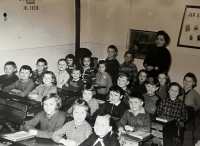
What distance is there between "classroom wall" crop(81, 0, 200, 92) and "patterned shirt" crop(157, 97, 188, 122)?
1.60m

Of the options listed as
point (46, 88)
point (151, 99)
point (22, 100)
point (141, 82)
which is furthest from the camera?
point (141, 82)

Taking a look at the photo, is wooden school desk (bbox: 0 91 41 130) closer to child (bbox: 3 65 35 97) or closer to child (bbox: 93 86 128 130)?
child (bbox: 3 65 35 97)

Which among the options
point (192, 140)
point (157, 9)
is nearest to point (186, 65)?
point (157, 9)

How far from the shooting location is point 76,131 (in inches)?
108

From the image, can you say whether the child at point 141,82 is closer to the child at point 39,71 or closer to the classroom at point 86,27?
the classroom at point 86,27

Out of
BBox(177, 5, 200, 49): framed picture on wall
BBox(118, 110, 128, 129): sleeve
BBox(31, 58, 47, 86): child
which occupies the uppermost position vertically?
BBox(177, 5, 200, 49): framed picture on wall

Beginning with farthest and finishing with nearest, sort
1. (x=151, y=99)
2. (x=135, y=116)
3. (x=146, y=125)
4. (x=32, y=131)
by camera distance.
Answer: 1. (x=151, y=99)
2. (x=135, y=116)
3. (x=146, y=125)
4. (x=32, y=131)

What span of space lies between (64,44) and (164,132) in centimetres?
389

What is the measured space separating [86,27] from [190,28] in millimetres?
2568

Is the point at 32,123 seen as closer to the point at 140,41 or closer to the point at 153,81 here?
the point at 153,81

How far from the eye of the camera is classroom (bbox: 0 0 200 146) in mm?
5242

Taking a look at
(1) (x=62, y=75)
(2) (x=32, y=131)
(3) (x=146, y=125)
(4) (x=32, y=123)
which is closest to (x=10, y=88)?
(1) (x=62, y=75)

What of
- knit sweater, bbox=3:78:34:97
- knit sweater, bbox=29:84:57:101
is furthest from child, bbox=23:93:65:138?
knit sweater, bbox=3:78:34:97

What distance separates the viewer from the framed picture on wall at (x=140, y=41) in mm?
5820
